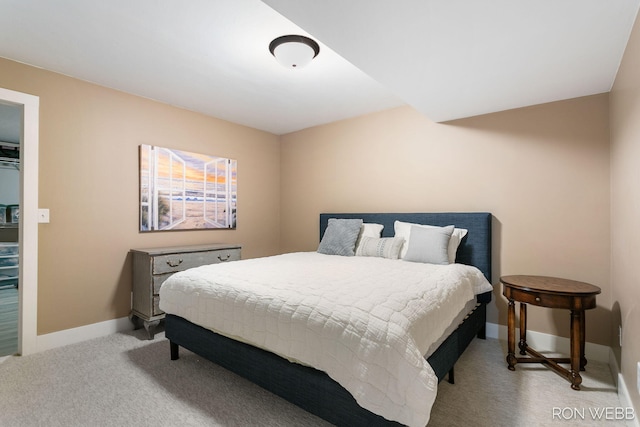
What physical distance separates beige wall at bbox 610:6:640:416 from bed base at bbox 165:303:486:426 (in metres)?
0.87

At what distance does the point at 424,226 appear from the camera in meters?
2.94

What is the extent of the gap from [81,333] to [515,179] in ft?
14.0

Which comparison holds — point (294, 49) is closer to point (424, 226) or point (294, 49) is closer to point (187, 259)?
point (424, 226)

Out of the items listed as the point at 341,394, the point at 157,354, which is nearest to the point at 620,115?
the point at 341,394

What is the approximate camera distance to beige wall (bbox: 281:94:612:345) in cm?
242

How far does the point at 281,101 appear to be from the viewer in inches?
129

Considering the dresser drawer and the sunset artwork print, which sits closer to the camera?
the dresser drawer

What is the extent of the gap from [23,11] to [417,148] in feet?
10.9

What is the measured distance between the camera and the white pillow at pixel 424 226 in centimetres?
276

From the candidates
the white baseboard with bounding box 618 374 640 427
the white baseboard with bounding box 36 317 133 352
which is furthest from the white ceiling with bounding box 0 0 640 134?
the white baseboard with bounding box 36 317 133 352

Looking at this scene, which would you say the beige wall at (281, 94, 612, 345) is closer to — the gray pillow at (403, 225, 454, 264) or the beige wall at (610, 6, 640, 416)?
the beige wall at (610, 6, 640, 416)

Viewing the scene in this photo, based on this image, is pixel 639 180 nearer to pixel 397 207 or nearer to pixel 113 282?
pixel 397 207

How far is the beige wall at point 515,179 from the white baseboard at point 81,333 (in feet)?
9.26

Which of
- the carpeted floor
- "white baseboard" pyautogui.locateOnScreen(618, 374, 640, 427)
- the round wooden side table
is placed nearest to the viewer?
"white baseboard" pyautogui.locateOnScreen(618, 374, 640, 427)
